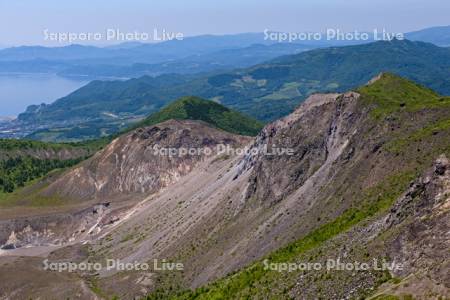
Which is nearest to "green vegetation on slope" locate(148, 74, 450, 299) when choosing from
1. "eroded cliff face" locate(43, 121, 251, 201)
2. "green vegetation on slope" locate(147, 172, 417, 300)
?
"green vegetation on slope" locate(147, 172, 417, 300)

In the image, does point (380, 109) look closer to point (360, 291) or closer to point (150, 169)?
point (360, 291)

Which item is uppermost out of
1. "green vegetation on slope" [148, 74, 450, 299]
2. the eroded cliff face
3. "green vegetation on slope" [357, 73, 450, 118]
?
"green vegetation on slope" [357, 73, 450, 118]

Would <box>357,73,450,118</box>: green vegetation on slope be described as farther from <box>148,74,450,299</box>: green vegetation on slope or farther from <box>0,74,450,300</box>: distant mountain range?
<box>0,74,450,300</box>: distant mountain range

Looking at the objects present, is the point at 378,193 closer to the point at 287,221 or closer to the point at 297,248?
the point at 297,248

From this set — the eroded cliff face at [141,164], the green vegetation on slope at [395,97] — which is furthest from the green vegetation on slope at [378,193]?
the eroded cliff face at [141,164]

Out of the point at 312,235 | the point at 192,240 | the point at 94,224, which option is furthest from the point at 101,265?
the point at 312,235

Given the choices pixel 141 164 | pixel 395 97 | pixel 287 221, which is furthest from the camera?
pixel 141 164

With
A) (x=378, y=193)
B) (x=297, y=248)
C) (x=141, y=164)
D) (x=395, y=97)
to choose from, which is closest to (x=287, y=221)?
(x=297, y=248)

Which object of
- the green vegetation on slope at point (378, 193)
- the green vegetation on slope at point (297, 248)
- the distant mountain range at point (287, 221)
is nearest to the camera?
the distant mountain range at point (287, 221)

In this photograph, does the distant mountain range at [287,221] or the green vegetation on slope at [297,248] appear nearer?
the distant mountain range at [287,221]

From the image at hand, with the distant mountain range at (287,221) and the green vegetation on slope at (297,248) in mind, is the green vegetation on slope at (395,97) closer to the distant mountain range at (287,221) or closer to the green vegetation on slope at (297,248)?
the distant mountain range at (287,221)

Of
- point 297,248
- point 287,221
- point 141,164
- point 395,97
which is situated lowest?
point 141,164
